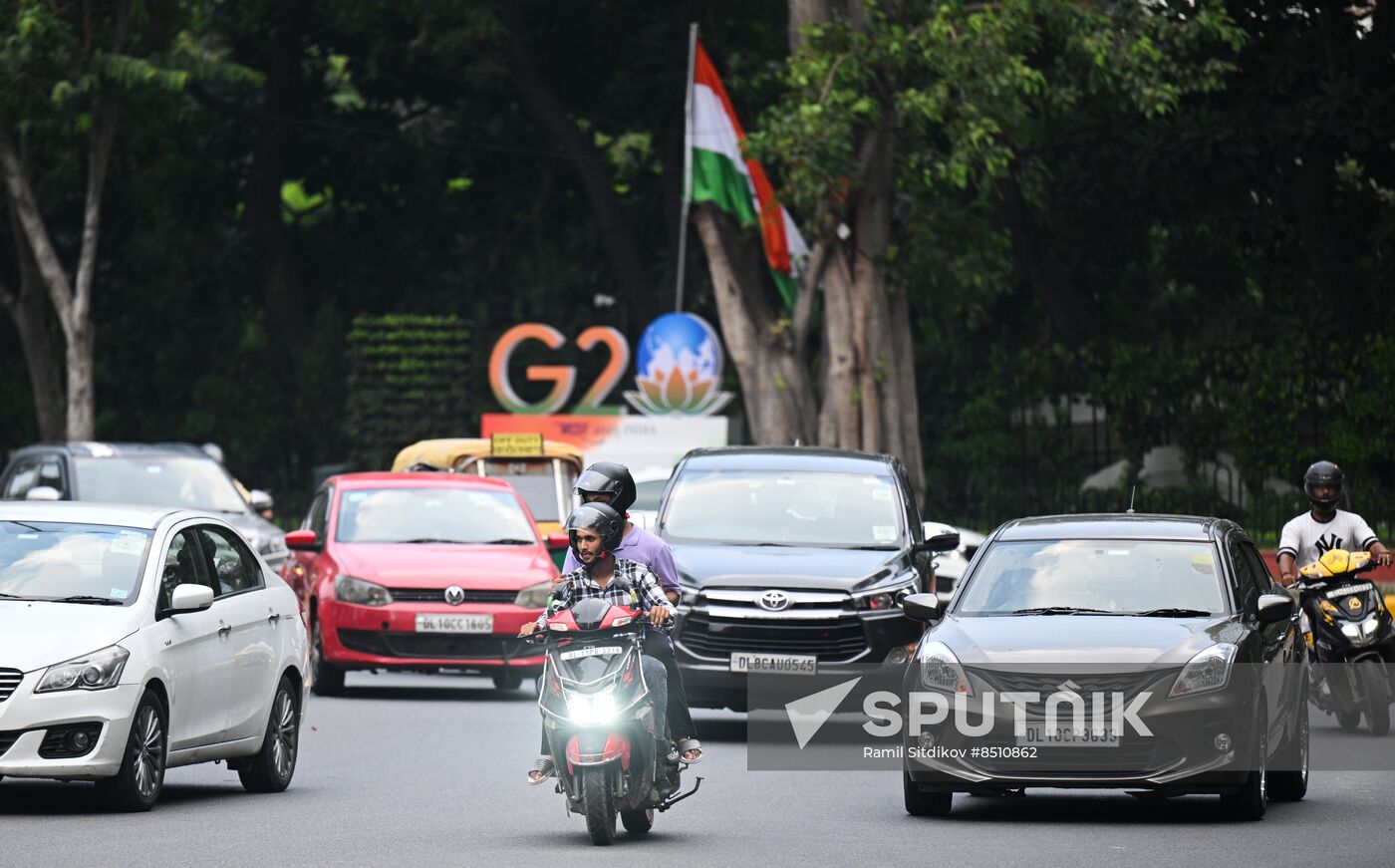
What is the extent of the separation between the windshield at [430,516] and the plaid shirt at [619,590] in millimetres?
9409

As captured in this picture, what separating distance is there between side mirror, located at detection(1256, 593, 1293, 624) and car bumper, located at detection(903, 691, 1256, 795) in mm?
729

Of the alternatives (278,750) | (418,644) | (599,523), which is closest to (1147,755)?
(599,523)

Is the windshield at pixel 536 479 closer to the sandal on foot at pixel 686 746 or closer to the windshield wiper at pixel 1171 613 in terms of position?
the windshield wiper at pixel 1171 613

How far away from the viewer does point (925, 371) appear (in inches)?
1512

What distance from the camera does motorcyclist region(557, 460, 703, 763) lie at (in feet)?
36.8

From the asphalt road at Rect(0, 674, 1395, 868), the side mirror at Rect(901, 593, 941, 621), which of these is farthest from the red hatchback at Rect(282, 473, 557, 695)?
the side mirror at Rect(901, 593, 941, 621)

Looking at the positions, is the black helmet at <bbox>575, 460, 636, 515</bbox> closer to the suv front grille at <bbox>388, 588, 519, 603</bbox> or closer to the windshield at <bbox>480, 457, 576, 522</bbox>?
the suv front grille at <bbox>388, 588, 519, 603</bbox>

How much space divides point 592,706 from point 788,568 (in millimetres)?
5797

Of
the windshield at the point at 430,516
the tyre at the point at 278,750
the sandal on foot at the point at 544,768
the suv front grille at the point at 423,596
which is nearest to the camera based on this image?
the sandal on foot at the point at 544,768

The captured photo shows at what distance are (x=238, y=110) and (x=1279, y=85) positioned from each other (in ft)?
70.7

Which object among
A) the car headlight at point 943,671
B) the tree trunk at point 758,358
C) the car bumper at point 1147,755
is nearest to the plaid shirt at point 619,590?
the car headlight at point 943,671

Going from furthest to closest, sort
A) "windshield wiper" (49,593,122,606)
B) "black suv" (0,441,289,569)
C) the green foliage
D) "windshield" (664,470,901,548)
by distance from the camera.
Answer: the green foliage
"black suv" (0,441,289,569)
"windshield" (664,470,901,548)
"windshield wiper" (49,593,122,606)

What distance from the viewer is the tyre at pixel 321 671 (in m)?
19.7

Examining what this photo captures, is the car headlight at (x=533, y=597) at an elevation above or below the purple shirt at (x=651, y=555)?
below
